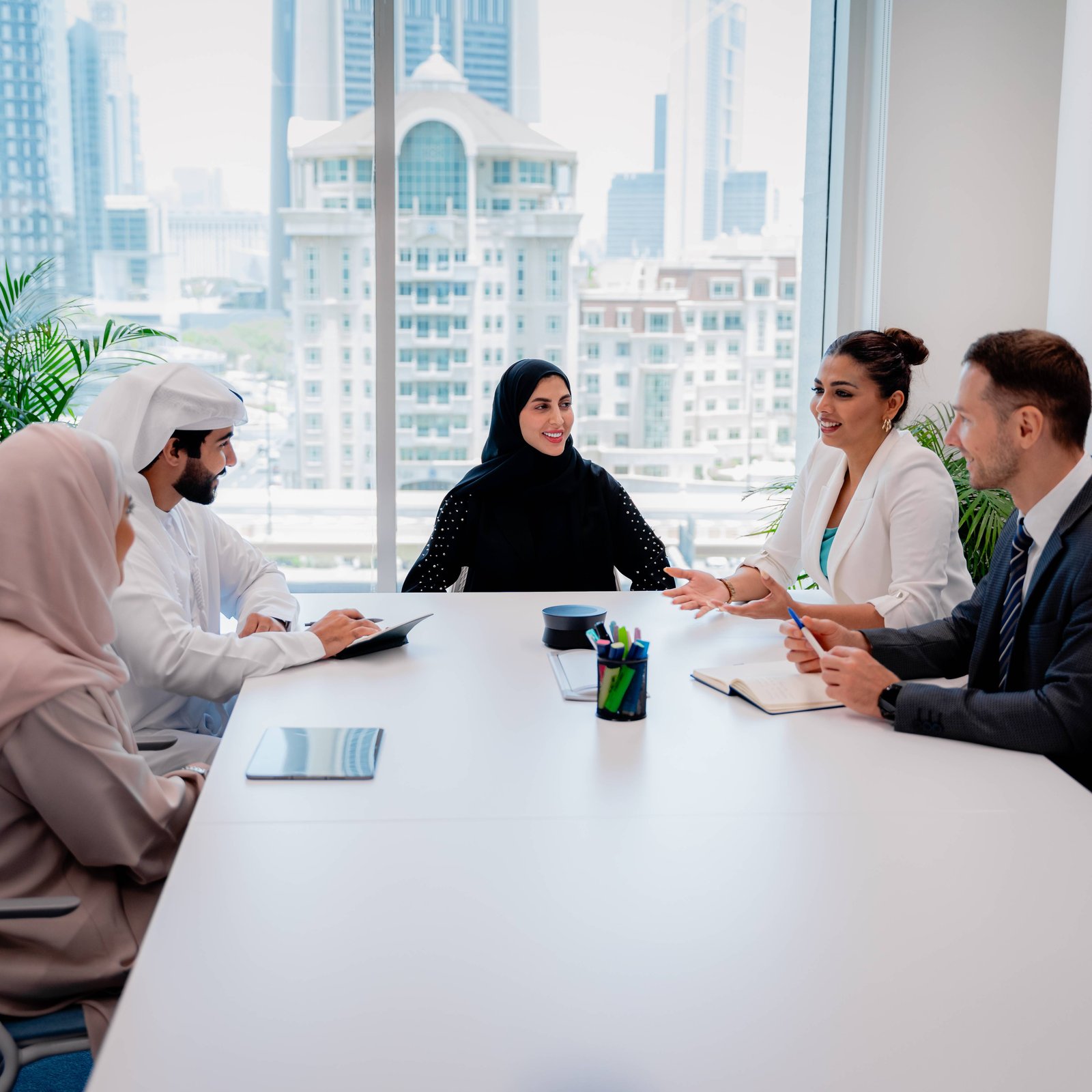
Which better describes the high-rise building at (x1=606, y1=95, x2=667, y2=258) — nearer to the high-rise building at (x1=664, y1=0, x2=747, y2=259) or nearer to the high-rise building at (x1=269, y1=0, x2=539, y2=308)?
the high-rise building at (x1=664, y1=0, x2=747, y2=259)

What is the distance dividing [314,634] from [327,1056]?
1.36 m

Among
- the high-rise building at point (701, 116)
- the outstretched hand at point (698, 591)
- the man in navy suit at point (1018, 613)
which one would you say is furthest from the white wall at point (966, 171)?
the man in navy suit at point (1018, 613)

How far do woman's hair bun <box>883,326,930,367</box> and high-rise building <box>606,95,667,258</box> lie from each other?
183cm

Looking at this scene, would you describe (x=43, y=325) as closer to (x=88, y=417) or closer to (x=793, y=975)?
(x=88, y=417)

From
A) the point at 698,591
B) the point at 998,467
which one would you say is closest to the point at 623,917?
the point at 998,467

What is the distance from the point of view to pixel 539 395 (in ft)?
10.8

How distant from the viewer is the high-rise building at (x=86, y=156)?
414 cm

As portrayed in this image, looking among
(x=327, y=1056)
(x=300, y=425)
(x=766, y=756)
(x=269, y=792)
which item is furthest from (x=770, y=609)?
(x=300, y=425)

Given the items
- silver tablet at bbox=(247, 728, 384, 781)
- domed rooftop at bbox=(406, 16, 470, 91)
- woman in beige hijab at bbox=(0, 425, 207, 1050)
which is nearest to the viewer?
woman in beige hijab at bbox=(0, 425, 207, 1050)

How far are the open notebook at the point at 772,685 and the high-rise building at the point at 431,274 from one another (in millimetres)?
2490

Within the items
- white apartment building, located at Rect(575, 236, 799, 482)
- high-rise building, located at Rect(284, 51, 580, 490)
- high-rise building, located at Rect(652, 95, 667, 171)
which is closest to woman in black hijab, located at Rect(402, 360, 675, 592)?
high-rise building, located at Rect(284, 51, 580, 490)

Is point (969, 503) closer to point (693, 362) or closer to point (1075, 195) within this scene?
point (1075, 195)

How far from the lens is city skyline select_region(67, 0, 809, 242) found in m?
4.15

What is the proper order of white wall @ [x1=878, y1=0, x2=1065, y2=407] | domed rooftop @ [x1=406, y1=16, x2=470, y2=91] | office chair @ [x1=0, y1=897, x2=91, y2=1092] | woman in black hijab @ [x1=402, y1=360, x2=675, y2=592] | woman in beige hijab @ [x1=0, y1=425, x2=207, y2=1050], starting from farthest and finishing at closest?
domed rooftop @ [x1=406, y1=16, x2=470, y2=91] < white wall @ [x1=878, y1=0, x2=1065, y2=407] < woman in black hijab @ [x1=402, y1=360, x2=675, y2=592] < woman in beige hijab @ [x1=0, y1=425, x2=207, y2=1050] < office chair @ [x1=0, y1=897, x2=91, y2=1092]
